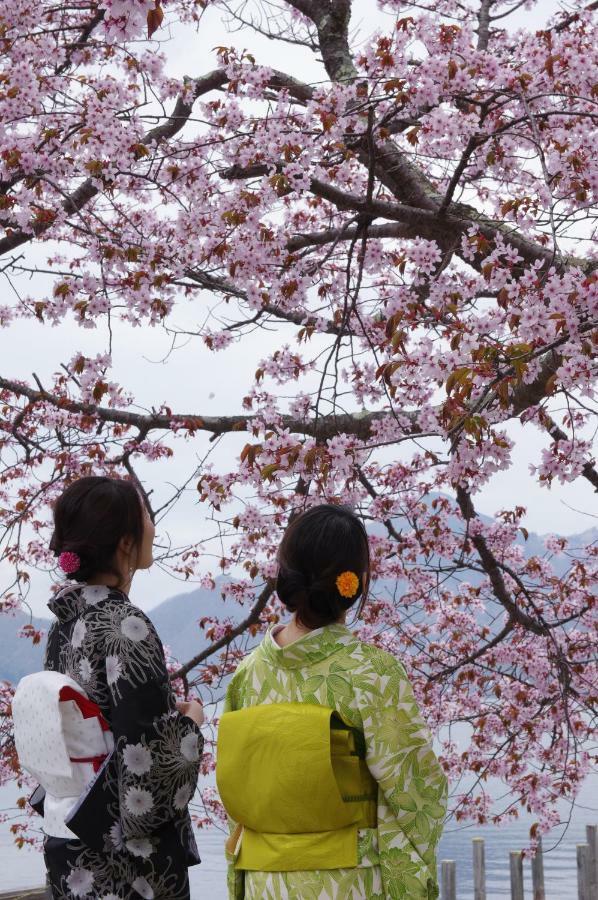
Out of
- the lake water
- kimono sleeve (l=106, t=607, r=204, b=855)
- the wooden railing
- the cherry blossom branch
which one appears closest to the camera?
kimono sleeve (l=106, t=607, r=204, b=855)

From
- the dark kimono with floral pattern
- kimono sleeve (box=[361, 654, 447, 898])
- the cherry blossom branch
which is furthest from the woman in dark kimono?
the cherry blossom branch

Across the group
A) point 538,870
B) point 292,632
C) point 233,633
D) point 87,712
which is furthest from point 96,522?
point 538,870

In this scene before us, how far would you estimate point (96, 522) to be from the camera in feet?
6.41

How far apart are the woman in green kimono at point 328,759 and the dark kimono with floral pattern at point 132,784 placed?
168 mm

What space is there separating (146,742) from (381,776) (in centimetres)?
46

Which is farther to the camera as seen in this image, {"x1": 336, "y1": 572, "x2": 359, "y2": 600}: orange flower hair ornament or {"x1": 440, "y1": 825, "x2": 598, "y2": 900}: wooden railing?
{"x1": 440, "y1": 825, "x2": 598, "y2": 900}: wooden railing

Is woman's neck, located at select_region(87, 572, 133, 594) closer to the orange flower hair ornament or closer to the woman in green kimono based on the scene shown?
the woman in green kimono

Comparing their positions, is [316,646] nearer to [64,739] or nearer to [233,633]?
[64,739]

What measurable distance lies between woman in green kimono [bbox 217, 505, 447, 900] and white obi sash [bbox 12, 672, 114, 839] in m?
0.32

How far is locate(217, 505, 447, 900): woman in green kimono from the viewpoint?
75.1 inches

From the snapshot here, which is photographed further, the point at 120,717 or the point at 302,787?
the point at 302,787

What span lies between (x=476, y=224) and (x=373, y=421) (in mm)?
1117

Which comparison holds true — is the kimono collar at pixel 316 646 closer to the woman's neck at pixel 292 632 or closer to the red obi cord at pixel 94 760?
the woman's neck at pixel 292 632

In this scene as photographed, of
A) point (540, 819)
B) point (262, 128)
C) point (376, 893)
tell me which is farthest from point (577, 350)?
point (540, 819)
